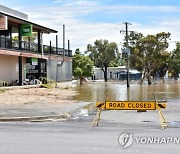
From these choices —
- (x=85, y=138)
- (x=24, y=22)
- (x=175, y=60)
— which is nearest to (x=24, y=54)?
(x=24, y=22)

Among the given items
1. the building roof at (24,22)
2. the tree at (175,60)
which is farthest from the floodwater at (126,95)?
the tree at (175,60)

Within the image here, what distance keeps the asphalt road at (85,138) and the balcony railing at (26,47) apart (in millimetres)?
23595

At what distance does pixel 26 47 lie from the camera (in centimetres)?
4472

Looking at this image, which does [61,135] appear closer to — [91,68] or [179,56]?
[91,68]

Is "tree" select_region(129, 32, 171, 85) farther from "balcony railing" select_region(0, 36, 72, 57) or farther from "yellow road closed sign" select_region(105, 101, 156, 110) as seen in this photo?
"yellow road closed sign" select_region(105, 101, 156, 110)

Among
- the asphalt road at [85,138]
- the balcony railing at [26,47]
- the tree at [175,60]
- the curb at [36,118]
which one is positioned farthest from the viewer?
the tree at [175,60]

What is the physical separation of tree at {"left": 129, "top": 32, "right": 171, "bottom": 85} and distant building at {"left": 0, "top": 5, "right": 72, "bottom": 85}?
2364cm

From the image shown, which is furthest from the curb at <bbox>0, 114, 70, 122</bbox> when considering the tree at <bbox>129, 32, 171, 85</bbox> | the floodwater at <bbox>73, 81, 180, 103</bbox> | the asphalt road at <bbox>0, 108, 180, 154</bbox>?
the tree at <bbox>129, 32, 171, 85</bbox>

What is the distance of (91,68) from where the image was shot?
265ft

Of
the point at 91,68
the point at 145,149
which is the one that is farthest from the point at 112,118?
the point at 91,68

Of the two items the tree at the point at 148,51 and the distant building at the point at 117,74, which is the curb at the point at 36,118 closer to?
the tree at the point at 148,51

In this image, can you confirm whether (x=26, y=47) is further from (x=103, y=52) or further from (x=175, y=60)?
(x=103, y=52)

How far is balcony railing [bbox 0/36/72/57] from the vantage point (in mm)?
39281

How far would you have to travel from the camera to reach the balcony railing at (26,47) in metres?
39.3
